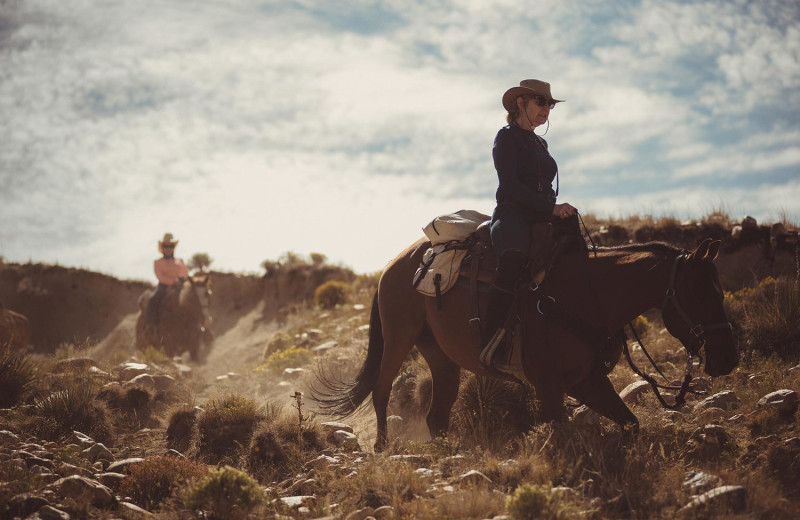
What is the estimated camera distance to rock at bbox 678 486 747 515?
12.9 feet

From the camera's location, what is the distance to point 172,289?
1580 cm

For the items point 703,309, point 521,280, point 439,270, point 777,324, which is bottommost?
point 777,324

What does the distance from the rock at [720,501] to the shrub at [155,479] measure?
3.77m

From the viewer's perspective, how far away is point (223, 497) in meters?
4.27

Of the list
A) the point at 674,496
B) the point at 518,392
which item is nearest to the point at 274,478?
the point at 518,392

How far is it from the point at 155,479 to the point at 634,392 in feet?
16.3

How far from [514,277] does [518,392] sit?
7.75ft

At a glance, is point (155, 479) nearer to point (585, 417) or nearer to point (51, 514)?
point (51, 514)

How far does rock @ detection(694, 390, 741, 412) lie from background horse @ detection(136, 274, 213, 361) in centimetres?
1234

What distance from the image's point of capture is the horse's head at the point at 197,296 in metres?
15.9

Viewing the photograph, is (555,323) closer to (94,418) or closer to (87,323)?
(94,418)

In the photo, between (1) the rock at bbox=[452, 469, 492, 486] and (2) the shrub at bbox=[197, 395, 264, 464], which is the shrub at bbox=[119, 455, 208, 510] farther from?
(1) the rock at bbox=[452, 469, 492, 486]

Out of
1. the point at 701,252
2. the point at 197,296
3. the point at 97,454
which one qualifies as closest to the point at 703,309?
the point at 701,252

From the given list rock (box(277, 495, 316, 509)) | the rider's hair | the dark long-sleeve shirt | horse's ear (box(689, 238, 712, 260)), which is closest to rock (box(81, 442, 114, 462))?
rock (box(277, 495, 316, 509))
